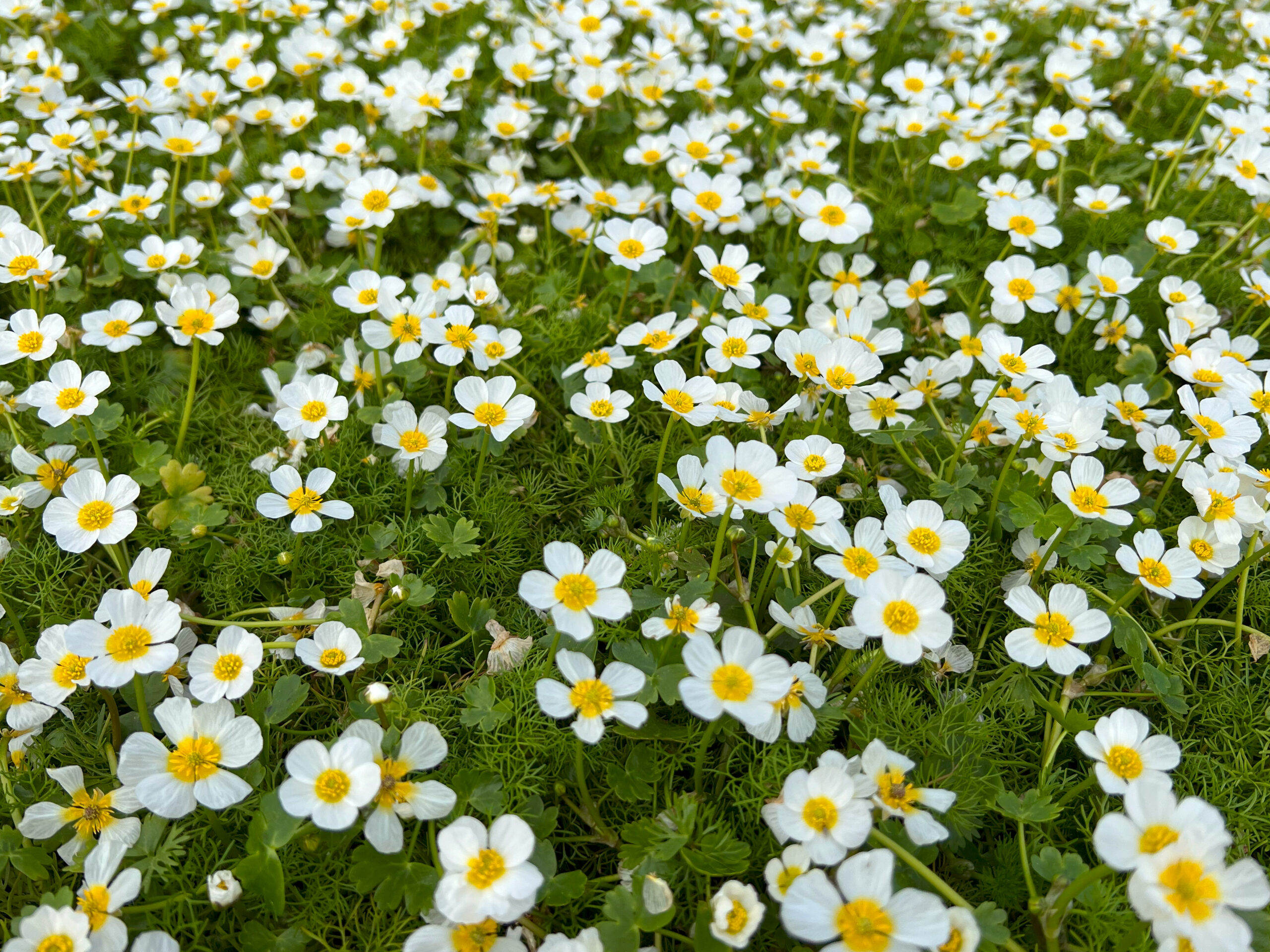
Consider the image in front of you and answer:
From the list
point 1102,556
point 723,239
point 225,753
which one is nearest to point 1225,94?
point 723,239

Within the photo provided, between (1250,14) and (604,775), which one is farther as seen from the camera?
(1250,14)

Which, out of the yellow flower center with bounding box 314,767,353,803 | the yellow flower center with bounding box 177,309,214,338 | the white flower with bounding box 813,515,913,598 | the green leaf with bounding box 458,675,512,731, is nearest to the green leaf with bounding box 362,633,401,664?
the green leaf with bounding box 458,675,512,731

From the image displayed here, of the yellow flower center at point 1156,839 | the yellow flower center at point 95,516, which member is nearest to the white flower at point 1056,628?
the yellow flower center at point 1156,839

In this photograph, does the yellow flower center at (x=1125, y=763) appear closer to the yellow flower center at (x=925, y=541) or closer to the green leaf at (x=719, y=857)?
the yellow flower center at (x=925, y=541)

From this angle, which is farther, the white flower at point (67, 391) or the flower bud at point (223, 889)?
the white flower at point (67, 391)

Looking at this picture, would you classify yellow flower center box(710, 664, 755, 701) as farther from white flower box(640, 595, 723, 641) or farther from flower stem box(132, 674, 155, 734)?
flower stem box(132, 674, 155, 734)

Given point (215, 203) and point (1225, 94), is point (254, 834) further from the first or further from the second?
point (1225, 94)
